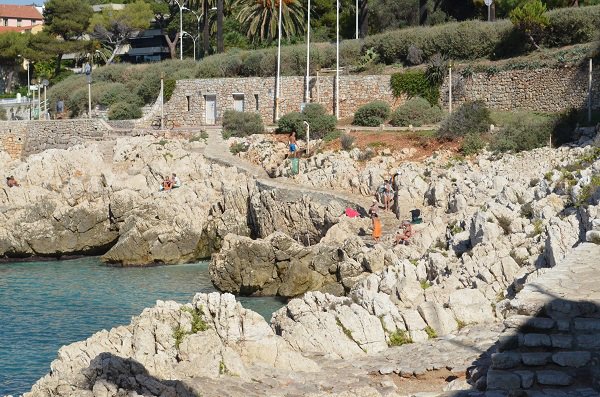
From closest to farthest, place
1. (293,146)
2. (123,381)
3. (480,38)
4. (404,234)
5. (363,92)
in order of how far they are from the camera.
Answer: (123,381), (404,234), (293,146), (480,38), (363,92)

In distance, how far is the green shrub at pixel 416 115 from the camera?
4234 centimetres

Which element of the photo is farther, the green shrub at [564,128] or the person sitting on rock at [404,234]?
the green shrub at [564,128]

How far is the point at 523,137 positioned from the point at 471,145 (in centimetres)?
188

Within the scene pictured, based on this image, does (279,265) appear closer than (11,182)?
Yes

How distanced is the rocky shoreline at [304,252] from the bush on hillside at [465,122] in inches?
76.4

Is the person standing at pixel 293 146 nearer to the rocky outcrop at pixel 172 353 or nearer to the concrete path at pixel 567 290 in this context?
the rocky outcrop at pixel 172 353

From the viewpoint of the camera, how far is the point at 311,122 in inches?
1690

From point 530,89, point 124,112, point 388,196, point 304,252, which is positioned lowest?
point 304,252

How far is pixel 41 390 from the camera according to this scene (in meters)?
13.6

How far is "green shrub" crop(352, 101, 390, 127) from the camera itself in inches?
1730

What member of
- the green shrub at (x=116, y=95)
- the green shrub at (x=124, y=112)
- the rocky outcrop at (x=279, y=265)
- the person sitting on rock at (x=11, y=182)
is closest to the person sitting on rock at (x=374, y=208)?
the rocky outcrop at (x=279, y=265)

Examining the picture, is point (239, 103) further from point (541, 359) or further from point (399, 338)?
point (541, 359)

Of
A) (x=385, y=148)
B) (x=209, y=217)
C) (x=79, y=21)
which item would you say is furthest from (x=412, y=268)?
(x=79, y=21)

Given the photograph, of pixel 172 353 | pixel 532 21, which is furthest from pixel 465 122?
pixel 172 353
